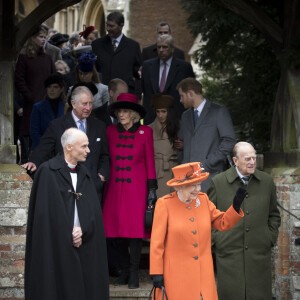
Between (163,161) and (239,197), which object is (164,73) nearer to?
(163,161)

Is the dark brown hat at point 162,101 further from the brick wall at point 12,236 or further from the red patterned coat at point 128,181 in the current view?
the brick wall at point 12,236

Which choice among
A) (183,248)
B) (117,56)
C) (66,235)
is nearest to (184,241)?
(183,248)

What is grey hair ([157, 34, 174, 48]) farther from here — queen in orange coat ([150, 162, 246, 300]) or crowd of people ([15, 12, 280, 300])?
queen in orange coat ([150, 162, 246, 300])

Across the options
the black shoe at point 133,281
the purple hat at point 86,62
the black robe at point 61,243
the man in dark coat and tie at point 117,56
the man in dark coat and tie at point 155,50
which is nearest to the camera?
the black robe at point 61,243

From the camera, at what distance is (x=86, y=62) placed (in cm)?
933

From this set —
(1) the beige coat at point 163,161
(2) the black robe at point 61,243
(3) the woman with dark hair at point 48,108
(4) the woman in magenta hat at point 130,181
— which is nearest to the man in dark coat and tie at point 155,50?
(3) the woman with dark hair at point 48,108

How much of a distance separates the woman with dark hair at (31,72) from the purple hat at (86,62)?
201 cm

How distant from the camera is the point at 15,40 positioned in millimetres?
9383

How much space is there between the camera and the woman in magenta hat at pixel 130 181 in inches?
339

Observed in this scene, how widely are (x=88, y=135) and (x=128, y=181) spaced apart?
67 cm

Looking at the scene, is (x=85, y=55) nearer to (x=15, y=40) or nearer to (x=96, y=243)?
(x=15, y=40)

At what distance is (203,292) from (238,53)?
7.65 m

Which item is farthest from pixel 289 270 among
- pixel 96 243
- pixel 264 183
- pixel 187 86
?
pixel 96 243

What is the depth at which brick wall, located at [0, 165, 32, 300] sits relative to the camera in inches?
335
